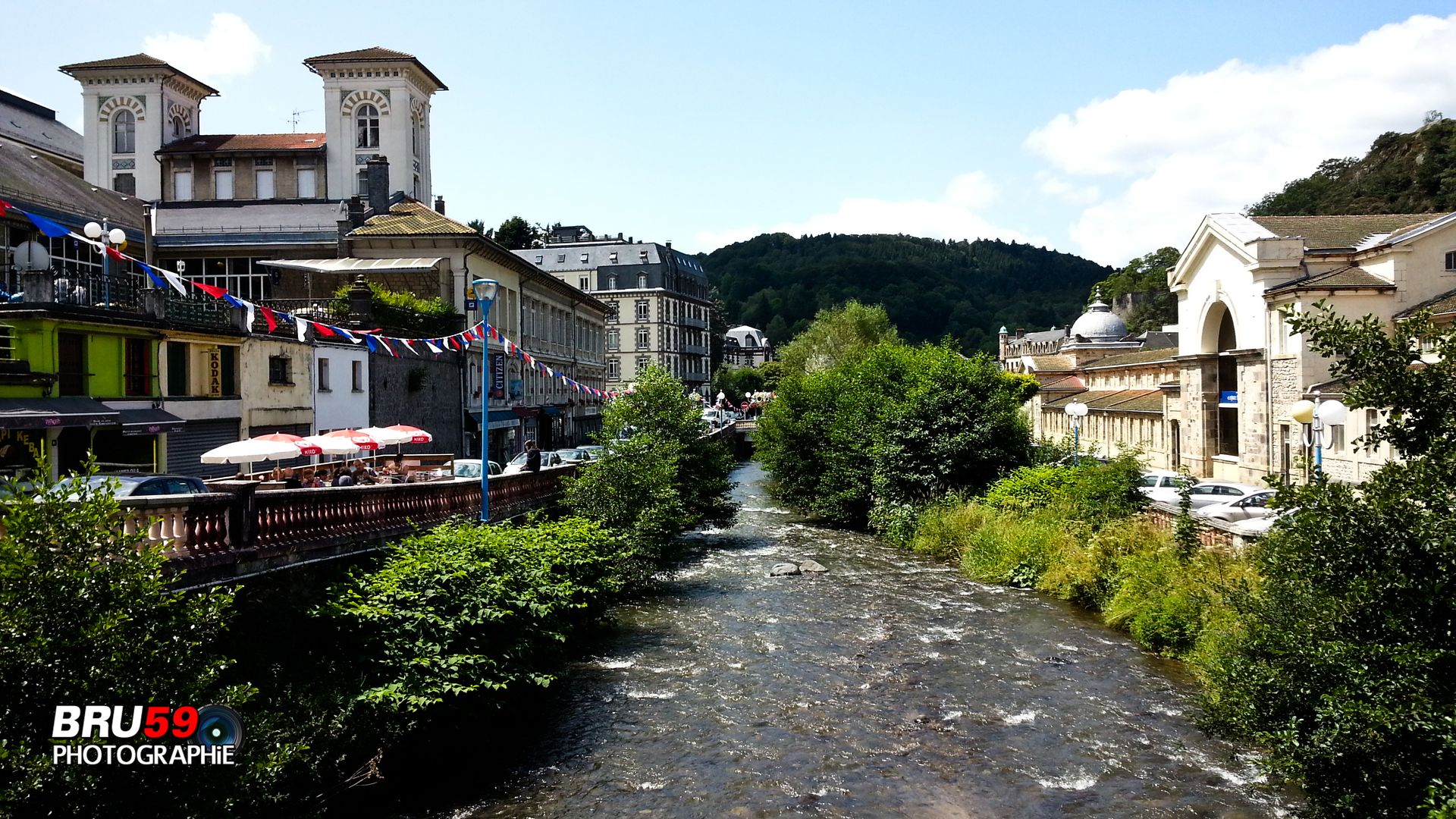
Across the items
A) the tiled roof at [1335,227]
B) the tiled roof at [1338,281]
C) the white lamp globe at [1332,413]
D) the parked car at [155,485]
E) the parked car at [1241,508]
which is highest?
the tiled roof at [1335,227]

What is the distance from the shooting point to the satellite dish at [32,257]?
27656mm

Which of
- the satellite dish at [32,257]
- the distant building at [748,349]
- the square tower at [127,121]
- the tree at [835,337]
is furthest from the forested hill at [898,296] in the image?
the satellite dish at [32,257]

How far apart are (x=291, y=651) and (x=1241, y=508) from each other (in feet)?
79.4

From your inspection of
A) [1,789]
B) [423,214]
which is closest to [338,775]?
[1,789]

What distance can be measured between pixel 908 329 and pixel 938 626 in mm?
150686

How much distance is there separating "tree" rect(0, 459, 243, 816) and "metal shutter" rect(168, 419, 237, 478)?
660 inches

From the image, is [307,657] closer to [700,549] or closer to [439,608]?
[439,608]

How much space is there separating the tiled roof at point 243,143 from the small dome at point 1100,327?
61777mm

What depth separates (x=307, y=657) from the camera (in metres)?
13.1

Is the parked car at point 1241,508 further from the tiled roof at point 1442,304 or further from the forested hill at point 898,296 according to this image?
the forested hill at point 898,296

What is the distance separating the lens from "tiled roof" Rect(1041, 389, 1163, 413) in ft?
181

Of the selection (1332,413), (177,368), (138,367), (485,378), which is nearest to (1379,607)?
(1332,413)

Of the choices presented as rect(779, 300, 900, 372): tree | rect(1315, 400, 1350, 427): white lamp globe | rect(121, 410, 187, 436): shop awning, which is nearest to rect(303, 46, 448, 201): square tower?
rect(779, 300, 900, 372): tree

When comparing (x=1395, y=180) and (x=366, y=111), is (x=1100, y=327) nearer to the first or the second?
(x=1395, y=180)
